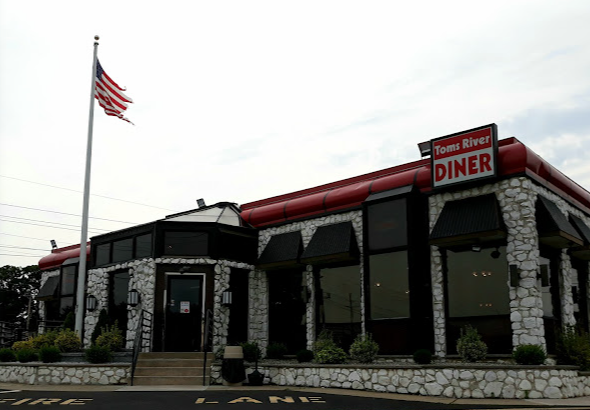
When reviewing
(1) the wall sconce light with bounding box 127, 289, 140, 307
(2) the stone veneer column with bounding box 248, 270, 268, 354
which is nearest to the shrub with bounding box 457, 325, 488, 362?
(2) the stone veneer column with bounding box 248, 270, 268, 354

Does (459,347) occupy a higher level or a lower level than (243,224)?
lower

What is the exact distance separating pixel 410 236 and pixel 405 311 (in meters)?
1.90

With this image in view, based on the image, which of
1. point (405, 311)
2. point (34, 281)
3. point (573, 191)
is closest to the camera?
point (405, 311)

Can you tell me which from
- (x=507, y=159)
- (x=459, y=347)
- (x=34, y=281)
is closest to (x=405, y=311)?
(x=459, y=347)

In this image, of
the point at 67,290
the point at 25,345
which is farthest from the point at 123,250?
the point at 67,290

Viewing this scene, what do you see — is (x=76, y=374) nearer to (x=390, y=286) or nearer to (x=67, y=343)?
(x=67, y=343)

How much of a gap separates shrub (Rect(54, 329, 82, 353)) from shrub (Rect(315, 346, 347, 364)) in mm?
7217

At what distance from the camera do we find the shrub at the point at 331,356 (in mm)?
15109

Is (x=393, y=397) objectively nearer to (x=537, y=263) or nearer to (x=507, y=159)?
(x=537, y=263)

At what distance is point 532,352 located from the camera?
1220 centimetres

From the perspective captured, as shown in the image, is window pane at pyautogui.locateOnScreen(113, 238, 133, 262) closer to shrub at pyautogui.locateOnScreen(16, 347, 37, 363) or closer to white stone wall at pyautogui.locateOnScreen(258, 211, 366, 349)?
shrub at pyautogui.locateOnScreen(16, 347, 37, 363)

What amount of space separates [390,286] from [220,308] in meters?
5.53

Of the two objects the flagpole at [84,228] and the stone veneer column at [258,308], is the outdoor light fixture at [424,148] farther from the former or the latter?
the flagpole at [84,228]

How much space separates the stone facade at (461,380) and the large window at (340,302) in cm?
221
